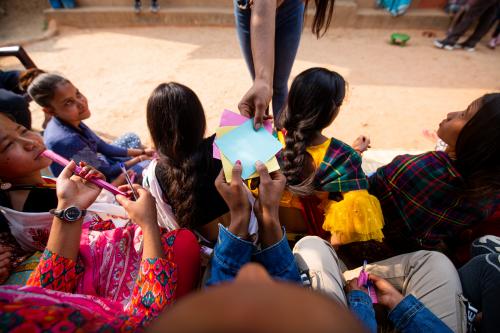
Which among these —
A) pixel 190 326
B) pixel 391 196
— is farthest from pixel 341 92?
pixel 190 326

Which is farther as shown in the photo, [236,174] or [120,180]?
[120,180]

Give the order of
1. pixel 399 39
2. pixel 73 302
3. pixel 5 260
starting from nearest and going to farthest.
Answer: pixel 73 302 → pixel 5 260 → pixel 399 39

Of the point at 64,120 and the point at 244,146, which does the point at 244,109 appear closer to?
the point at 244,146

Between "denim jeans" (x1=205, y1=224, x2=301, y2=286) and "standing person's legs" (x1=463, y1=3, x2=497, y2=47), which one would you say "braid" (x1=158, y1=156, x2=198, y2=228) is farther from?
"standing person's legs" (x1=463, y1=3, x2=497, y2=47)

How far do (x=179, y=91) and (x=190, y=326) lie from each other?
107cm

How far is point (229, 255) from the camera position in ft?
2.93

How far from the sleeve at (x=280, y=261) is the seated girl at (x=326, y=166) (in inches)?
16.6

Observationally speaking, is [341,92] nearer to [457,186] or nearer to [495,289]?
[457,186]

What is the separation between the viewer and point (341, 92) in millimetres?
1346

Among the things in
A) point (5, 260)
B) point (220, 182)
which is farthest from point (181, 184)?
point (5, 260)

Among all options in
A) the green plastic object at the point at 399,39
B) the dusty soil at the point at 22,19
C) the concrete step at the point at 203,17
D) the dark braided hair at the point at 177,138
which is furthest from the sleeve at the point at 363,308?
the dusty soil at the point at 22,19

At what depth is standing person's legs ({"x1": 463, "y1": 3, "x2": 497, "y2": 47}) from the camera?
4.29m

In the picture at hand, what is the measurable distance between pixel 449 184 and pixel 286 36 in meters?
1.42

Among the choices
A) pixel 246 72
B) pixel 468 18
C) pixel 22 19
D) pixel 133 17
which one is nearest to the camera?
pixel 246 72
